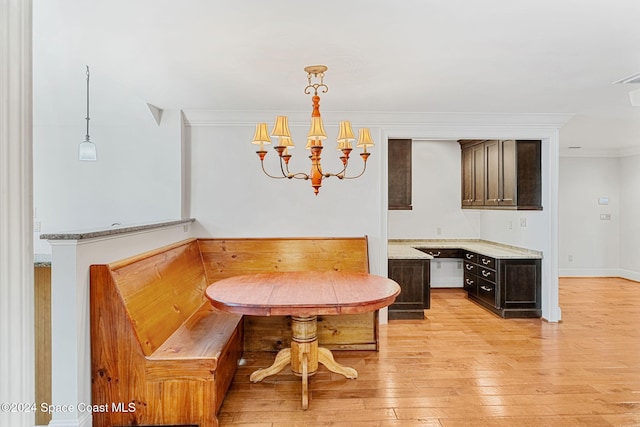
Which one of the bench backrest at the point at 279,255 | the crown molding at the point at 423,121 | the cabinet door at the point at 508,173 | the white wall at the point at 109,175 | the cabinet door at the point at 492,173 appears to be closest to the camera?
the bench backrest at the point at 279,255

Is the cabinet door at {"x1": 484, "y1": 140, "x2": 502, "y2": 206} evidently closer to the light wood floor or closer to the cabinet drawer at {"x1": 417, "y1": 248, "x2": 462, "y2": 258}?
the cabinet drawer at {"x1": 417, "y1": 248, "x2": 462, "y2": 258}

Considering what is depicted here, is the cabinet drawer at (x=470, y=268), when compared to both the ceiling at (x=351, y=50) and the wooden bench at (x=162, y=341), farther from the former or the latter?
the wooden bench at (x=162, y=341)

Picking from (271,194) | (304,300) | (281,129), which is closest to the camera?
(304,300)

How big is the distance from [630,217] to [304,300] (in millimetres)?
6717

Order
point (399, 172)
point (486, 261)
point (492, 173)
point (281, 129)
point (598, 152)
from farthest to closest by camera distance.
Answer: point (598, 152) → point (492, 173) → point (486, 261) → point (399, 172) → point (281, 129)

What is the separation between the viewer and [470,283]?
16.7 ft

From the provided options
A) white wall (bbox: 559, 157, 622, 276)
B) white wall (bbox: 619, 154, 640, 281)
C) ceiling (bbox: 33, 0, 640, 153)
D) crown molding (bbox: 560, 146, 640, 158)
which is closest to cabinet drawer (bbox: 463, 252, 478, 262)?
ceiling (bbox: 33, 0, 640, 153)

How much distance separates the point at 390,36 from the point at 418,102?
1527 millimetres

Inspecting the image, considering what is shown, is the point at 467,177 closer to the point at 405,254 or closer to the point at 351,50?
the point at 405,254

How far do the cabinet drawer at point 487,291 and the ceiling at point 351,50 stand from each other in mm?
2118

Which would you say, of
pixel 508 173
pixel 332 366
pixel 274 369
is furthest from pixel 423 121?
pixel 274 369

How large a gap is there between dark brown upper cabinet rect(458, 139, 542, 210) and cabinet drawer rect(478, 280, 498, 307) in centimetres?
97

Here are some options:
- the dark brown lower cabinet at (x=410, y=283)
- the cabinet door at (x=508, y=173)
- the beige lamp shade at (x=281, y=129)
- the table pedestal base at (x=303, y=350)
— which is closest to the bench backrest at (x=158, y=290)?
the table pedestal base at (x=303, y=350)

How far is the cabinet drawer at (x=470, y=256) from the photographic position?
16.3ft
